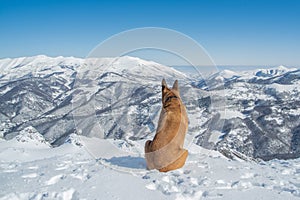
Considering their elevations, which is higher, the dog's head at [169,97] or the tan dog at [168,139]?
the dog's head at [169,97]

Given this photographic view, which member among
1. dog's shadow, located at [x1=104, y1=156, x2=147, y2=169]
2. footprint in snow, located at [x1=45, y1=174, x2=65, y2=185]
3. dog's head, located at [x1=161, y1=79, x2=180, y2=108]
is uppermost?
dog's head, located at [x1=161, y1=79, x2=180, y2=108]

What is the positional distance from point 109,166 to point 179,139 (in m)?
3.68

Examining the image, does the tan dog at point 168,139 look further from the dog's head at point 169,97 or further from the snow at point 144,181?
the snow at point 144,181

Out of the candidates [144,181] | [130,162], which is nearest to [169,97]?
[144,181]

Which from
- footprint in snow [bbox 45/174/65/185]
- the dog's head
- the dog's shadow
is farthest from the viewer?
the dog's shadow

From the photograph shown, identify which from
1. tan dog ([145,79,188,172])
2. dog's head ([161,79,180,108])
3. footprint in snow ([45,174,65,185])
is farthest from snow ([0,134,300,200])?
dog's head ([161,79,180,108])

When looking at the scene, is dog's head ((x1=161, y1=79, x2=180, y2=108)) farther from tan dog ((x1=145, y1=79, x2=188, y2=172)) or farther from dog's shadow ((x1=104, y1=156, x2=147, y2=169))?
dog's shadow ((x1=104, y1=156, x2=147, y2=169))

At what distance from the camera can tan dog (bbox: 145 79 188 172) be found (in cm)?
1131

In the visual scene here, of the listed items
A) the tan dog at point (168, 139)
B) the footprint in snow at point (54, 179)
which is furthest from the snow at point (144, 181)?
the tan dog at point (168, 139)

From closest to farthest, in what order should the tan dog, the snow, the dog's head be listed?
the snow → the tan dog → the dog's head

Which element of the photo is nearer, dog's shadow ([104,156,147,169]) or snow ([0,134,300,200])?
snow ([0,134,300,200])

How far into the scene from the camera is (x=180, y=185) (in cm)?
989

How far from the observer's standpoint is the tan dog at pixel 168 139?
37.1ft

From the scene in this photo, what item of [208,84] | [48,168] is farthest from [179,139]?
[48,168]
